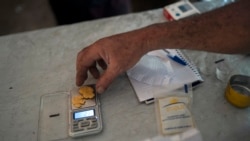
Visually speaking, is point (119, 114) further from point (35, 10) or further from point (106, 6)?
point (35, 10)

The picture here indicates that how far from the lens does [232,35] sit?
0.55 meters

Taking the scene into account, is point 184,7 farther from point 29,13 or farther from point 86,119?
point 29,13

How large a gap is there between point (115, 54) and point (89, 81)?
120 mm

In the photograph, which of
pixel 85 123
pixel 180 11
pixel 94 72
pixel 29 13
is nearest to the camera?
pixel 85 123

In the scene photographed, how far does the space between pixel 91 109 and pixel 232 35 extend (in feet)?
1.15

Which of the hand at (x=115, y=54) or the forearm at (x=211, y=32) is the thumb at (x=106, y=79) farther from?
the forearm at (x=211, y=32)

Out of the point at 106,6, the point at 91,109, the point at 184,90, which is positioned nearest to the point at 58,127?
the point at 91,109

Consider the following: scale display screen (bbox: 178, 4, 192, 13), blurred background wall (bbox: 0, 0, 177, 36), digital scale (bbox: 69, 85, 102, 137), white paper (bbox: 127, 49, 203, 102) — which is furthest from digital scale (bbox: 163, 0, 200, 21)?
blurred background wall (bbox: 0, 0, 177, 36)

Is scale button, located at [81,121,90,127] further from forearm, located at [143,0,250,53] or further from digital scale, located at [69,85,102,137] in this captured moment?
forearm, located at [143,0,250,53]

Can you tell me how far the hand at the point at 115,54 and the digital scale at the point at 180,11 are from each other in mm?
246

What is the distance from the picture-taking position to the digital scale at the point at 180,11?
0.79m

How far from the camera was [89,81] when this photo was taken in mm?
657

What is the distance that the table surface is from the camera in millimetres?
556

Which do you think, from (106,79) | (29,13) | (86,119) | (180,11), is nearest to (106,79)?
(106,79)
